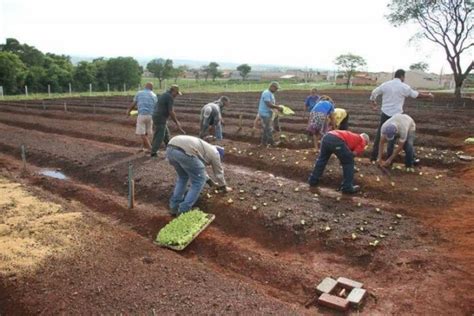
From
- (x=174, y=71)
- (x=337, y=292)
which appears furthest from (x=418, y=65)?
(x=337, y=292)

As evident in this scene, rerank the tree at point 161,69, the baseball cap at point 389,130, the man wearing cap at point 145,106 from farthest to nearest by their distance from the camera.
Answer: the tree at point 161,69 < the man wearing cap at point 145,106 < the baseball cap at point 389,130

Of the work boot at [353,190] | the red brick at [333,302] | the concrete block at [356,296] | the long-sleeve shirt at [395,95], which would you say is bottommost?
the red brick at [333,302]

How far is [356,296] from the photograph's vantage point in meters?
4.27

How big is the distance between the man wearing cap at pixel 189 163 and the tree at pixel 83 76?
3951 cm

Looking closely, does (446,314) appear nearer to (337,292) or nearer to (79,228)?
(337,292)

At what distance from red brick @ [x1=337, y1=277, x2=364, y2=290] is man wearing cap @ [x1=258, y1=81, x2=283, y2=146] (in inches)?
262

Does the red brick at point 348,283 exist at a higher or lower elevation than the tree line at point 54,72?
lower

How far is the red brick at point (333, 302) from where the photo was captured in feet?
13.6

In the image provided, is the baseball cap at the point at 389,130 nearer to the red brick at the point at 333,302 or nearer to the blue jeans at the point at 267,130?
the blue jeans at the point at 267,130

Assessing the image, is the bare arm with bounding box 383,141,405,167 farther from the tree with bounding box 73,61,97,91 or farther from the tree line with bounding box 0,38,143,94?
the tree with bounding box 73,61,97,91

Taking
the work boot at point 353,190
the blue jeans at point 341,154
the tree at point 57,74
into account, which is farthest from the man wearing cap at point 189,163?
the tree at point 57,74

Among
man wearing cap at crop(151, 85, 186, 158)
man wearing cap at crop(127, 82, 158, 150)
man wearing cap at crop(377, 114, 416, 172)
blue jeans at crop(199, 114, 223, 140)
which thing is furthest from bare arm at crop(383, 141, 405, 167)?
man wearing cap at crop(127, 82, 158, 150)

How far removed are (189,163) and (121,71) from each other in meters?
43.2

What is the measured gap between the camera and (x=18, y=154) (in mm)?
11570
